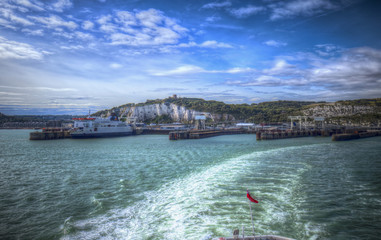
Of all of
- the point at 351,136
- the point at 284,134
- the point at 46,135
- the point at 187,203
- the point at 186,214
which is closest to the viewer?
the point at 186,214

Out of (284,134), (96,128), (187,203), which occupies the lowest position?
(284,134)

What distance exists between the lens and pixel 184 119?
463ft

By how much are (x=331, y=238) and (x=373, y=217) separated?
3.57 m

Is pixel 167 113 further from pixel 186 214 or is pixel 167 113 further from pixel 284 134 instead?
pixel 186 214

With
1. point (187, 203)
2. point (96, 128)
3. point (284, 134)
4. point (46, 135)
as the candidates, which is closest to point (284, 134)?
point (284, 134)

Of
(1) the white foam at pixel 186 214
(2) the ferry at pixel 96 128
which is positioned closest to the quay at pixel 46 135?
(2) the ferry at pixel 96 128

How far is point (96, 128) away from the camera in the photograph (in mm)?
68000

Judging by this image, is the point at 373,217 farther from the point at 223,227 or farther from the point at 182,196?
the point at 182,196

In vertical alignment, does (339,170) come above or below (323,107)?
below

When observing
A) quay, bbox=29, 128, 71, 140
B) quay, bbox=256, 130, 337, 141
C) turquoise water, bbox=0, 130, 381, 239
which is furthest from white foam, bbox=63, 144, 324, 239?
quay, bbox=29, 128, 71, 140

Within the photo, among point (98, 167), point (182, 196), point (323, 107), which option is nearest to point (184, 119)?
point (323, 107)

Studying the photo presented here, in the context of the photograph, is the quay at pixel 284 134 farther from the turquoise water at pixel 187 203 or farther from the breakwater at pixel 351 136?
the turquoise water at pixel 187 203

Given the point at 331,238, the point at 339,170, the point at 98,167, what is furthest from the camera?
the point at 98,167

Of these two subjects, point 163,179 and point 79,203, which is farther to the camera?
point 163,179
